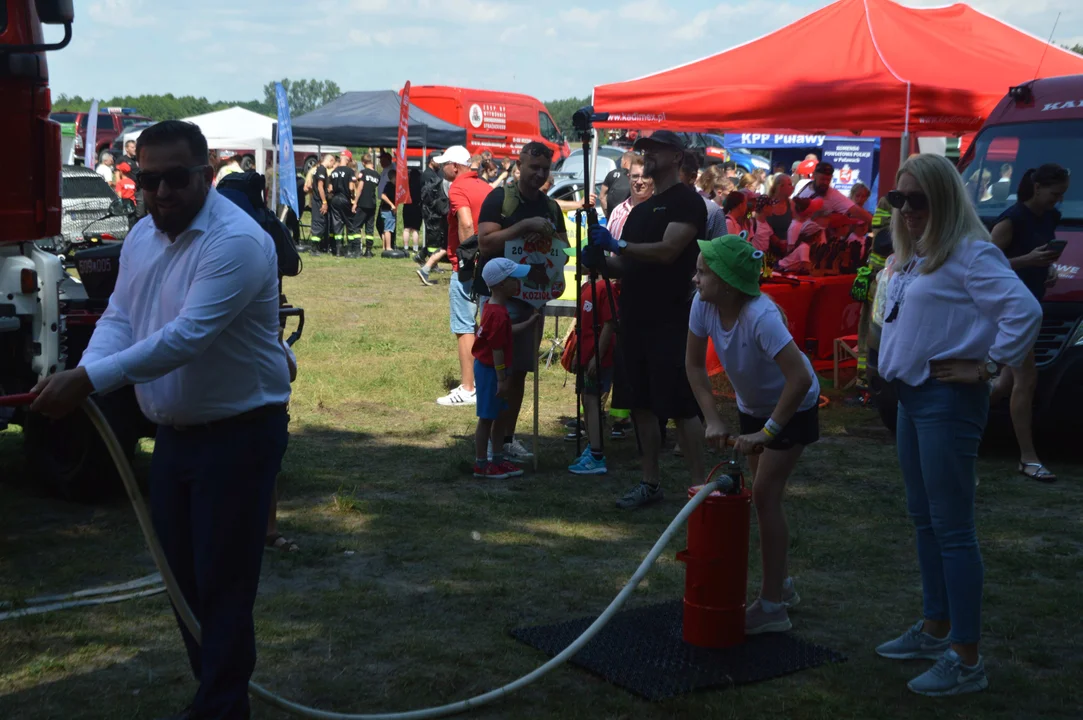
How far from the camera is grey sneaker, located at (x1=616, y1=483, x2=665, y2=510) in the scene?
22.1 ft

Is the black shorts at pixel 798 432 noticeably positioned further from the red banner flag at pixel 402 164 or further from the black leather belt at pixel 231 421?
the red banner flag at pixel 402 164

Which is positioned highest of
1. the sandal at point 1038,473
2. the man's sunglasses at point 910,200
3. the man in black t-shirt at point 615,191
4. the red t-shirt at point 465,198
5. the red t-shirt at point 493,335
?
the man in black t-shirt at point 615,191

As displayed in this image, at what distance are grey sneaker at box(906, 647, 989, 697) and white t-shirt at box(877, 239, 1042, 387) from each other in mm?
1005

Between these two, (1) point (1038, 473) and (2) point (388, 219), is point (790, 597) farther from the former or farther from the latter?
(2) point (388, 219)

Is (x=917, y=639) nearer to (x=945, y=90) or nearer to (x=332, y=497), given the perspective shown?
(x=332, y=497)

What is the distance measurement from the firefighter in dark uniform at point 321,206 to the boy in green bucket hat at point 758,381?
19.7 metres

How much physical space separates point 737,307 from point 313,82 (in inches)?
7010

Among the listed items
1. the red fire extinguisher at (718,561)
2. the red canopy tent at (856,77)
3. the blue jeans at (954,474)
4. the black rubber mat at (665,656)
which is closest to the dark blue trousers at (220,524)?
the black rubber mat at (665,656)

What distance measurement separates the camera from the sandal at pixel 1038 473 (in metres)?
7.51

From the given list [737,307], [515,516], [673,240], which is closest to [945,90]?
[673,240]

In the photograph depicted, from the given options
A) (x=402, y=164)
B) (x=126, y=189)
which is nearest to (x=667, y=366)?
(x=402, y=164)

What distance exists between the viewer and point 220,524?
11.3ft

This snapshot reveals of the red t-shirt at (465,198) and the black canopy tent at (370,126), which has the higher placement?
the black canopy tent at (370,126)

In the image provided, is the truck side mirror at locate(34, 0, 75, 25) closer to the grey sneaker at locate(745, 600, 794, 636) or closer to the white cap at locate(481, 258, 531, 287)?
the white cap at locate(481, 258, 531, 287)
